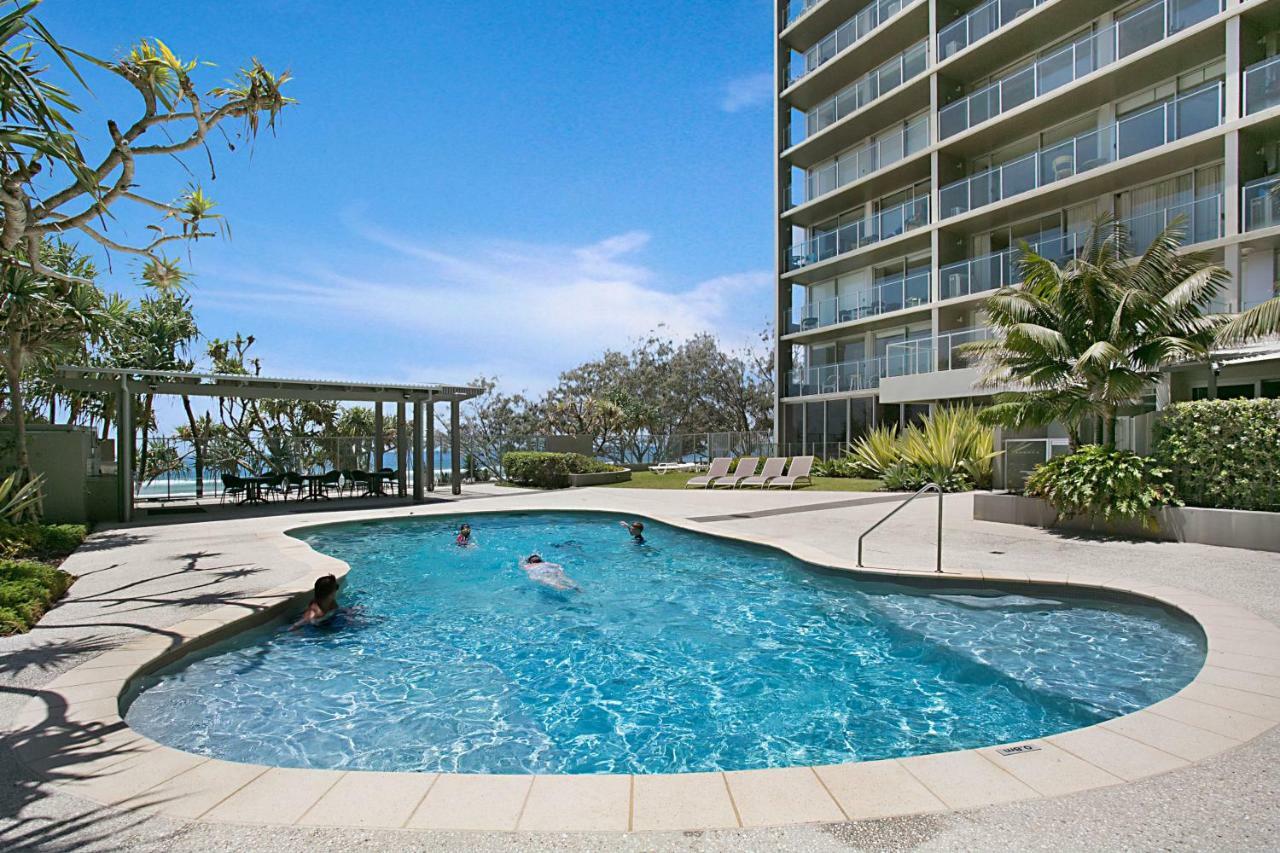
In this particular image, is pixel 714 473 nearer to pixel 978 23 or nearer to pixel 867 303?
pixel 867 303

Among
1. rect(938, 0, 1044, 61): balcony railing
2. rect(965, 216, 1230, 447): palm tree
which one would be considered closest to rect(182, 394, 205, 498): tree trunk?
rect(965, 216, 1230, 447): palm tree

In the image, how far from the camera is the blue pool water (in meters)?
4.74

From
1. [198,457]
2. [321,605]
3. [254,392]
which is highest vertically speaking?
[254,392]

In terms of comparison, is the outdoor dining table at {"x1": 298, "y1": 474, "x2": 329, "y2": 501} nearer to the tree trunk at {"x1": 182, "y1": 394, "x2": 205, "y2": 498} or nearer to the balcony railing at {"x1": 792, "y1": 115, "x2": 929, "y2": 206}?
the tree trunk at {"x1": 182, "y1": 394, "x2": 205, "y2": 498}

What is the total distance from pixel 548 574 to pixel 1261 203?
17.8m

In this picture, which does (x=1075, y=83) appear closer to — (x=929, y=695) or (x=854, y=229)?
(x=854, y=229)

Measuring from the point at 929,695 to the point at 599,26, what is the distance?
14.5 metres

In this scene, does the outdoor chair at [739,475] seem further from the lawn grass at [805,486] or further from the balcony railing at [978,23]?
the balcony railing at [978,23]

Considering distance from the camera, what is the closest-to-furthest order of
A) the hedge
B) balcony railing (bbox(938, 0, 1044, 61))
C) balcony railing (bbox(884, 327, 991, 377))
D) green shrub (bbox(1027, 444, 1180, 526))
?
green shrub (bbox(1027, 444, 1180, 526))
balcony railing (bbox(938, 0, 1044, 61))
balcony railing (bbox(884, 327, 991, 377))
the hedge

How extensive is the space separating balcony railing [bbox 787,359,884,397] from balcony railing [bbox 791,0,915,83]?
1229 centimetres

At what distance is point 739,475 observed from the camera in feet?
70.6

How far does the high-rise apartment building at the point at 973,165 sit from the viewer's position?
15391 mm

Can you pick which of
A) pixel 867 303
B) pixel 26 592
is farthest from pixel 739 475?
pixel 26 592

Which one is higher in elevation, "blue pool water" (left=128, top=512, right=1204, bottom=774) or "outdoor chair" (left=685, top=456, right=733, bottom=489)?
"outdoor chair" (left=685, top=456, right=733, bottom=489)
